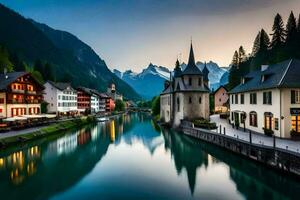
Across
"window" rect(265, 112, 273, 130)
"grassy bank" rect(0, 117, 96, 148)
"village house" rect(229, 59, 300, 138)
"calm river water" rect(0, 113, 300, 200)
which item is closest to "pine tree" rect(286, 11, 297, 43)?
"village house" rect(229, 59, 300, 138)

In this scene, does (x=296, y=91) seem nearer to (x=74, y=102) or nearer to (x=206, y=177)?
(x=206, y=177)

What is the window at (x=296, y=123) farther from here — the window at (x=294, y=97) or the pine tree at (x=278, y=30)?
the pine tree at (x=278, y=30)

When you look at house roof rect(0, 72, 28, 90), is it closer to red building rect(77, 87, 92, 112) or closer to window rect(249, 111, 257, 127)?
window rect(249, 111, 257, 127)

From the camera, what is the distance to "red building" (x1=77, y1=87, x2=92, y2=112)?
11281cm

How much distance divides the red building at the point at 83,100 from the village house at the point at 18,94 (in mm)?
44005

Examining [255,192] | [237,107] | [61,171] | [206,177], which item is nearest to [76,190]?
[61,171]

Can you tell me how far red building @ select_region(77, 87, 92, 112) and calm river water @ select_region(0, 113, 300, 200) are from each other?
73.7 meters

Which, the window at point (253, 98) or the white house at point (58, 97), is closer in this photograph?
the window at point (253, 98)

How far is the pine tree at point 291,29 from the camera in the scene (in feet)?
248

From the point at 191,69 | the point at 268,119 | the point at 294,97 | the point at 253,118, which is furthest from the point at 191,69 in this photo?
the point at 294,97

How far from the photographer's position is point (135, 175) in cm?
2645

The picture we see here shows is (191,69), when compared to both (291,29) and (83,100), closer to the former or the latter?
(291,29)

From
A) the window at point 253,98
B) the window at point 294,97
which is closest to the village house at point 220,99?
the window at point 253,98

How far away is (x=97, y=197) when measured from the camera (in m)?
19.9
